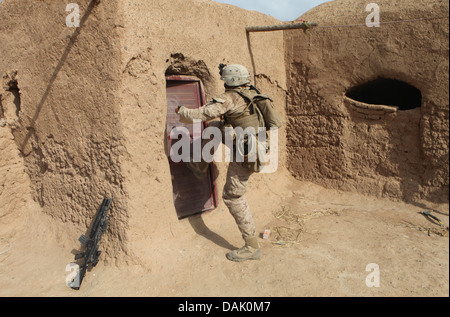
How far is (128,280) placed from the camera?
2859 millimetres

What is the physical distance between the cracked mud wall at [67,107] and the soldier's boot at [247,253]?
98 cm

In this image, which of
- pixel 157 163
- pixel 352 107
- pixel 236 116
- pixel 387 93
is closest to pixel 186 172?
pixel 157 163

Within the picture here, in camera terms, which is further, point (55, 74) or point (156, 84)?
point (55, 74)

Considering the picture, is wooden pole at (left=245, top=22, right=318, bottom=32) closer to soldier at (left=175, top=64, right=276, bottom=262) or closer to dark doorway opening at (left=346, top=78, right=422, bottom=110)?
dark doorway opening at (left=346, top=78, right=422, bottom=110)

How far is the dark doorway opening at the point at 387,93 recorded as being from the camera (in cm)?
424

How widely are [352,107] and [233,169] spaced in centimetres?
197

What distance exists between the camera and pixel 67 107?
3.22 metres

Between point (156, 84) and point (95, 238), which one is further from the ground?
point (156, 84)

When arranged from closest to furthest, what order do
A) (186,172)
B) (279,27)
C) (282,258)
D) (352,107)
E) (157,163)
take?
(282,258)
(157,163)
(186,172)
(279,27)
(352,107)

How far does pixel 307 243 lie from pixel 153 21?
8.06ft

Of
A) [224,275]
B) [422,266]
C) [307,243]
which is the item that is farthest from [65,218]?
[422,266]

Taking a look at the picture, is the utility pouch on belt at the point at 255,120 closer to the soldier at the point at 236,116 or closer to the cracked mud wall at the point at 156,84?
the soldier at the point at 236,116

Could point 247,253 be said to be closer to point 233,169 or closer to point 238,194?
point 238,194

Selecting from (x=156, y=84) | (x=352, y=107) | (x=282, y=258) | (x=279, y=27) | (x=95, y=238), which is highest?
(x=279, y=27)
